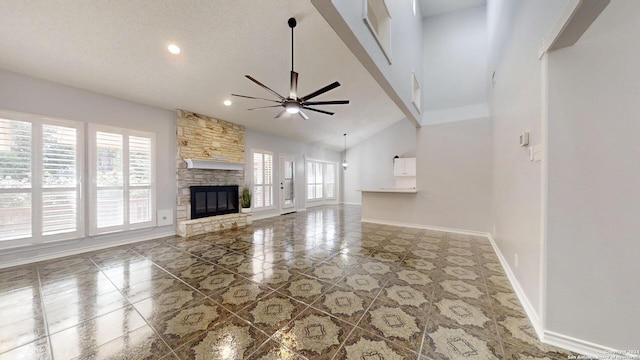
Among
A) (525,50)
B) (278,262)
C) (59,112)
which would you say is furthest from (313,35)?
(59,112)

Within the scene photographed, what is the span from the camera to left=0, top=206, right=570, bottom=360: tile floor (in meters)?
1.57

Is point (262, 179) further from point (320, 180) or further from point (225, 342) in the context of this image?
point (225, 342)

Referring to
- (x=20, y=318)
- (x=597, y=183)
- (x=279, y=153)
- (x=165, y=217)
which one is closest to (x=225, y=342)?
(x=20, y=318)

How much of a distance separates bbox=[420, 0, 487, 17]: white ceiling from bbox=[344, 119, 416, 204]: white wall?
420 cm

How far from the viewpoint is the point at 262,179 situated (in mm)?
7062

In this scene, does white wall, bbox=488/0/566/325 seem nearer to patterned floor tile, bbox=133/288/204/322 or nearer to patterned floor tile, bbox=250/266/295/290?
patterned floor tile, bbox=250/266/295/290

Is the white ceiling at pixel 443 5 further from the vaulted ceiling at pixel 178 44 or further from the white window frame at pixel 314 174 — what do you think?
the white window frame at pixel 314 174

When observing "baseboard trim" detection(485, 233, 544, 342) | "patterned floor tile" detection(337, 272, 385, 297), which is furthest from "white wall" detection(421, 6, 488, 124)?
"patterned floor tile" detection(337, 272, 385, 297)

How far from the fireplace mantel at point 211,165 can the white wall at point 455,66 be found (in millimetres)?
5063

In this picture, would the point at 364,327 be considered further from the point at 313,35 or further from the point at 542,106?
the point at 313,35

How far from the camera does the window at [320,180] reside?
961 centimetres

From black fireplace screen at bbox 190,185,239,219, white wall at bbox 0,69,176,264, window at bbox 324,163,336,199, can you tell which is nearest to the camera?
white wall at bbox 0,69,176,264

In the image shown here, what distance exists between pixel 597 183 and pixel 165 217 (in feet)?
20.5

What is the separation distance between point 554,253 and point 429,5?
5849 mm
